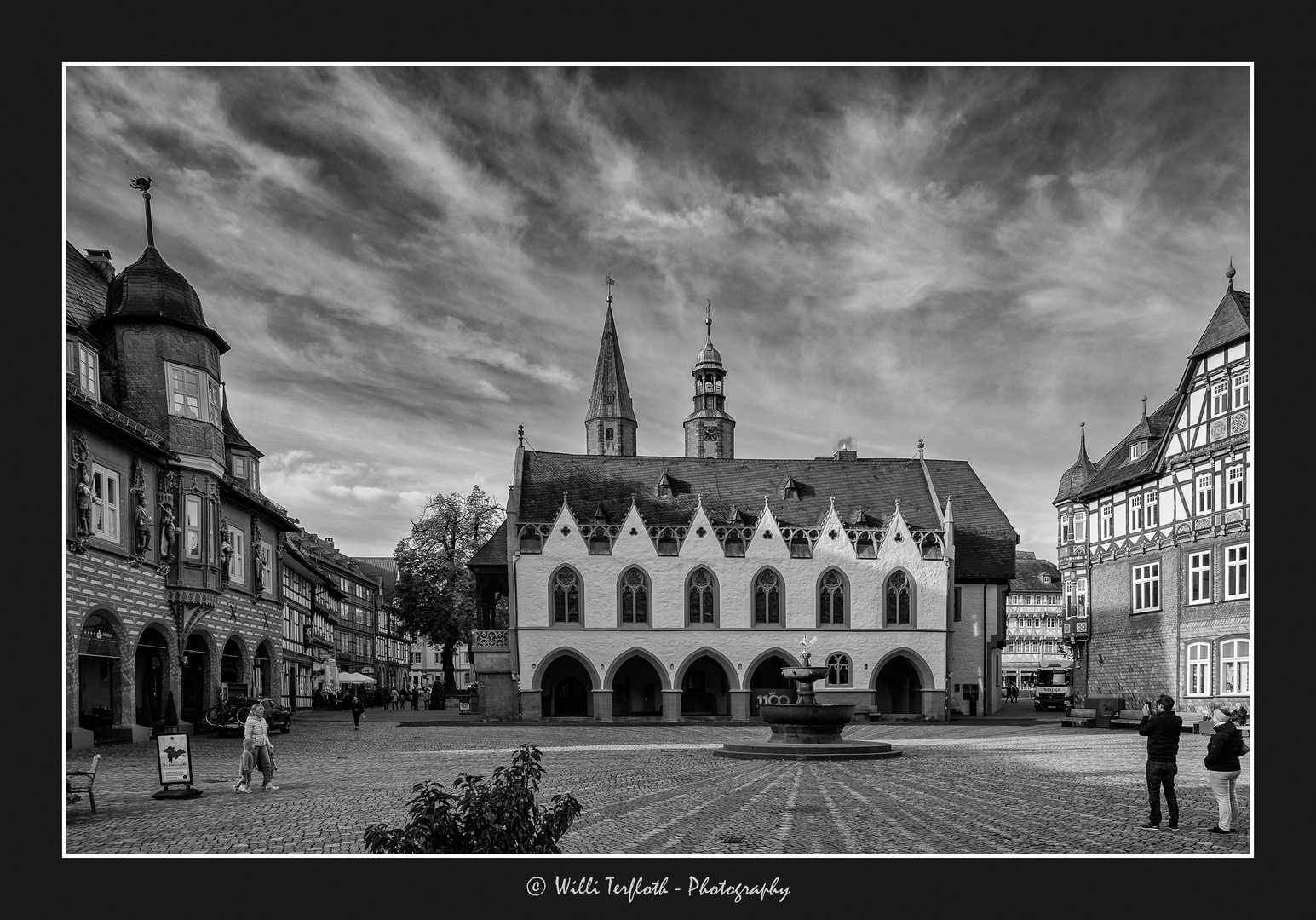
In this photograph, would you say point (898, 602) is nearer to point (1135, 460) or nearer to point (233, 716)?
point (1135, 460)

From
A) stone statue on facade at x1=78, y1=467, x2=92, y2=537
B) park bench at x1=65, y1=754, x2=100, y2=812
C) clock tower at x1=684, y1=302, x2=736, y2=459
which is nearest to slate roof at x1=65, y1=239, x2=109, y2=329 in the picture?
stone statue on facade at x1=78, y1=467, x2=92, y2=537

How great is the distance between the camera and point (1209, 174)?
1501 centimetres

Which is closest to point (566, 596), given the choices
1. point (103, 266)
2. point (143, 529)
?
point (143, 529)

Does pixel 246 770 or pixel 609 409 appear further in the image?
pixel 609 409

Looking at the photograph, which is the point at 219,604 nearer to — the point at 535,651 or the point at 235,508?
the point at 235,508

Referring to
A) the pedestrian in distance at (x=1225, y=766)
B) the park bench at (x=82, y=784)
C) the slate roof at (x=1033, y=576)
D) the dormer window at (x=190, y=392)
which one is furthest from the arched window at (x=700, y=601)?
the slate roof at (x=1033, y=576)

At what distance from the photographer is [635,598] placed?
51125 mm

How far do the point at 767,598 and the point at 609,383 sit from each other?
46.3 metres

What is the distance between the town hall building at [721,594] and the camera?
50531 millimetres

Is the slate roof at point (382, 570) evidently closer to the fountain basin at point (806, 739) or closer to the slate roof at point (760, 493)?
the slate roof at point (760, 493)

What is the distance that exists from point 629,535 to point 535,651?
20.6ft

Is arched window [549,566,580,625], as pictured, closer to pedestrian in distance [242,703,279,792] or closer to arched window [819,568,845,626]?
arched window [819,568,845,626]

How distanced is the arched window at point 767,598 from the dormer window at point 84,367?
98.3ft

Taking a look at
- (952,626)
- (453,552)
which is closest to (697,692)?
(952,626)
